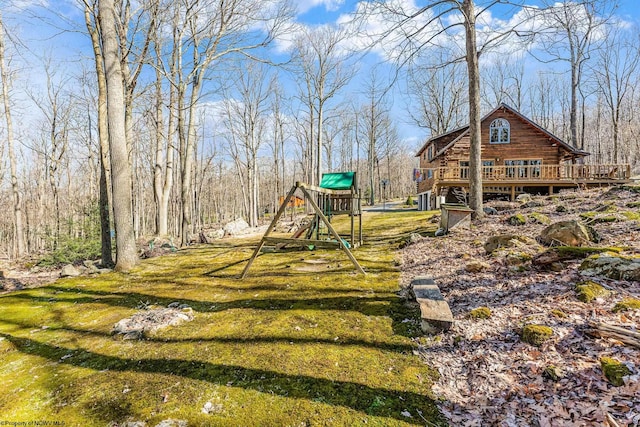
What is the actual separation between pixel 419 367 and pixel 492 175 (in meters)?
18.2

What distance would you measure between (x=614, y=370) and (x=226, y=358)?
10.7 feet

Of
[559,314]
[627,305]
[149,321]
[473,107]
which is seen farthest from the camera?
[473,107]

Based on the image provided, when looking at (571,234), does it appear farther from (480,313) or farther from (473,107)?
(473,107)

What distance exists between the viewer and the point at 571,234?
16.3ft

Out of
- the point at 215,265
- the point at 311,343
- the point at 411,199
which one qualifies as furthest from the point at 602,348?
the point at 411,199

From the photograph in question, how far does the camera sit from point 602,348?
8.06 feet

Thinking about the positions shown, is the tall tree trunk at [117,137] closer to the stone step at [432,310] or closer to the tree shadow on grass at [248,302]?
the tree shadow on grass at [248,302]

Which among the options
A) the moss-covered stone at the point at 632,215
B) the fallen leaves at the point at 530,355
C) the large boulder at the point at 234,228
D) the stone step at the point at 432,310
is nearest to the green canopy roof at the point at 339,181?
the fallen leaves at the point at 530,355

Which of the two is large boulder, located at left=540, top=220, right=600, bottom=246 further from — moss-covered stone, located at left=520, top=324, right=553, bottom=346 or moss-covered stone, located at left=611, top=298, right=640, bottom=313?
moss-covered stone, located at left=520, top=324, right=553, bottom=346

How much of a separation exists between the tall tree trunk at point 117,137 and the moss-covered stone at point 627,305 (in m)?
8.36

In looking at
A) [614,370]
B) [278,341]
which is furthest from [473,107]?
[278,341]

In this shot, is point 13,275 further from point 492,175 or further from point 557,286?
point 492,175

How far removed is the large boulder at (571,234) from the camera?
489cm

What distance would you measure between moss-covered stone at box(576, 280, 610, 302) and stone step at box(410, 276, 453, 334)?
1.43 metres
